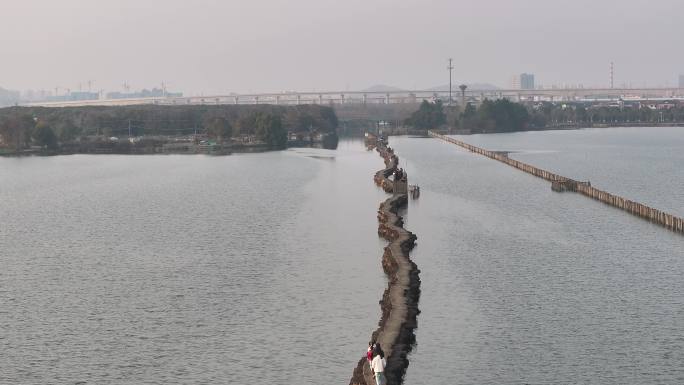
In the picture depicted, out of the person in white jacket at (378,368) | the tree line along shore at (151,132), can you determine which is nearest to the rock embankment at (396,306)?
the person in white jacket at (378,368)

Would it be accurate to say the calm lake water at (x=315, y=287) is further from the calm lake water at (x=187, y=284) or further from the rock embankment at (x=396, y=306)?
the rock embankment at (x=396, y=306)

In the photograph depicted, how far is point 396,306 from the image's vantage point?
34406mm

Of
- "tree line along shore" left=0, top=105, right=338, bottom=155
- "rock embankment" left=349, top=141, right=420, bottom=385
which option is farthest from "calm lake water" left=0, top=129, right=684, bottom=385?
"tree line along shore" left=0, top=105, right=338, bottom=155

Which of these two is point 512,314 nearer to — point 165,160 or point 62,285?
point 62,285

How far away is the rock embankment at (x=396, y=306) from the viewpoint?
2802 centimetres

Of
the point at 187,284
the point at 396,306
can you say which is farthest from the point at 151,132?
the point at 396,306

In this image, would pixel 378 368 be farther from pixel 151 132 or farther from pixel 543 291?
pixel 151 132

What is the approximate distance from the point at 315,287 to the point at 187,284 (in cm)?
524

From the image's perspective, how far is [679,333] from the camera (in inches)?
1276

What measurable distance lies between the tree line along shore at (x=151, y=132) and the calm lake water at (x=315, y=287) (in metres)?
58.5

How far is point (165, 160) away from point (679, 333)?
92869 millimetres

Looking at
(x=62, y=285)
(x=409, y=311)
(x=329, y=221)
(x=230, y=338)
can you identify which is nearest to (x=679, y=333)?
(x=409, y=311)

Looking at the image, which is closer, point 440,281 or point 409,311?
point 409,311

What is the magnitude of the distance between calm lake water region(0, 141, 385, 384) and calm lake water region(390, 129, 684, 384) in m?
3.00
